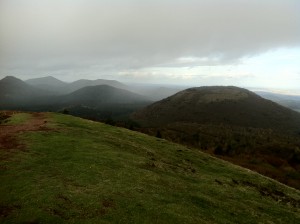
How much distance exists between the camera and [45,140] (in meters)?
42.8

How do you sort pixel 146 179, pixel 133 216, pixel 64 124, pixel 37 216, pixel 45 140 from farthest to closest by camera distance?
pixel 64 124
pixel 45 140
pixel 146 179
pixel 133 216
pixel 37 216

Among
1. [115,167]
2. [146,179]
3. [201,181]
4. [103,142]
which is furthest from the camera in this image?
[103,142]

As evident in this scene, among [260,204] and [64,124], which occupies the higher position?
[64,124]

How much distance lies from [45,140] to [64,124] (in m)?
13.8

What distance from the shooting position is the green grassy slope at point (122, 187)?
76.4 ft

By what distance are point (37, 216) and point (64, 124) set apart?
36017 millimetres

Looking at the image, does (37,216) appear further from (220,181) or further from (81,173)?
(220,181)

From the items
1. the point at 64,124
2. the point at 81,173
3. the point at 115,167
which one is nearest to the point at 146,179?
the point at 115,167

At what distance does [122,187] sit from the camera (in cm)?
2864

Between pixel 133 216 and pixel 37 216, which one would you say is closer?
pixel 37 216

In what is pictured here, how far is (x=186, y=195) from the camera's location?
100 feet

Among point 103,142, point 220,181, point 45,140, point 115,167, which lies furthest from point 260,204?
point 45,140

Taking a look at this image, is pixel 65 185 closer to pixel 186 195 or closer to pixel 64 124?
pixel 186 195

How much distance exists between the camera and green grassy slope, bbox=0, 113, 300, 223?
76.4 feet
